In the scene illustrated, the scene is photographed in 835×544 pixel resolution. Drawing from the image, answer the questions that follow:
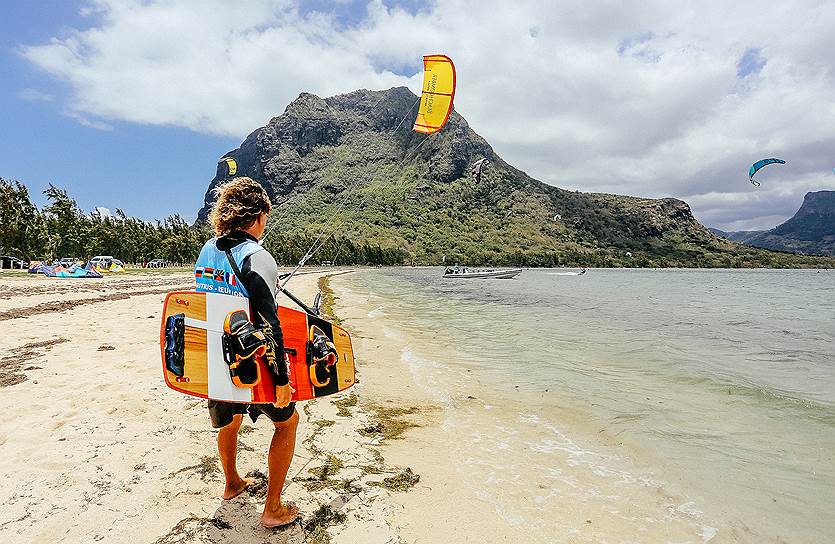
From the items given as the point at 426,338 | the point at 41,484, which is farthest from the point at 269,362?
the point at 426,338

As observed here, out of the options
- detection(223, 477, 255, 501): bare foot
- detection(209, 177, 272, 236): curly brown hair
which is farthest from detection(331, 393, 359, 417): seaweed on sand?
detection(209, 177, 272, 236): curly brown hair

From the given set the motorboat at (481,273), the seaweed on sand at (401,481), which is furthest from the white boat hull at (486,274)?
the seaweed on sand at (401,481)

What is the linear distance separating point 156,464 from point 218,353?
1922mm

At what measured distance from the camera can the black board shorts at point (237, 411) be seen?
3182 millimetres

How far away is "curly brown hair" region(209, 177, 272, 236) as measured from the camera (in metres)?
3.19

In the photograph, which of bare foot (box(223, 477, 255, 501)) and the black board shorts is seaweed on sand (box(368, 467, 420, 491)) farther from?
the black board shorts

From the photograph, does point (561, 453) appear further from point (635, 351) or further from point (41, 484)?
point (635, 351)

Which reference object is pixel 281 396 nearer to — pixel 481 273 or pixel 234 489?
pixel 234 489

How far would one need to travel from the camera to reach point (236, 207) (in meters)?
3.20

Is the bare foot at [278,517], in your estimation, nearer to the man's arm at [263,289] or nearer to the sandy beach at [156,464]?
the sandy beach at [156,464]

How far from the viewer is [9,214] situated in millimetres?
41094

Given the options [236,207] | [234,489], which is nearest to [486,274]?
[234,489]

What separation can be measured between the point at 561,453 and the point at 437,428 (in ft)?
5.39

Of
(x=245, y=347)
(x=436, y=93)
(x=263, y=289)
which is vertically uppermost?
(x=436, y=93)
